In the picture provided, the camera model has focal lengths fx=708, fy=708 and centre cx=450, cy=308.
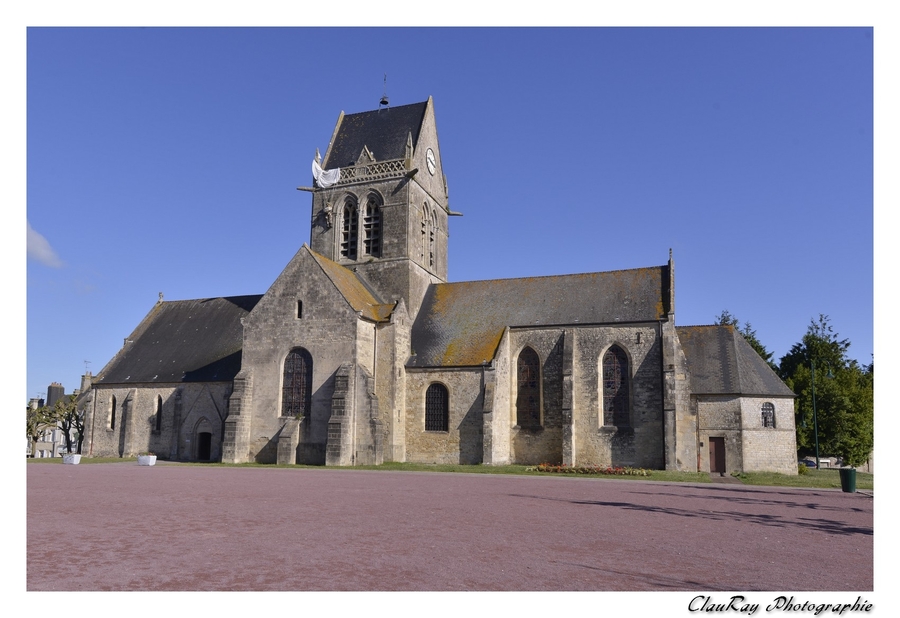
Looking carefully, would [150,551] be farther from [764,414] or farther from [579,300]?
[764,414]

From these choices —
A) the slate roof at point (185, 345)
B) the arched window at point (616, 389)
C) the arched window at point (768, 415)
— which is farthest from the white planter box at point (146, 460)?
the arched window at point (768, 415)

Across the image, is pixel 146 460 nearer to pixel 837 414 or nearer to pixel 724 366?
pixel 724 366

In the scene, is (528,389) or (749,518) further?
(528,389)

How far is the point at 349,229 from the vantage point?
4084 cm

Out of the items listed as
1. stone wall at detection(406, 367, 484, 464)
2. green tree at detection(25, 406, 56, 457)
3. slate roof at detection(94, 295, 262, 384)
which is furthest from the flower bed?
green tree at detection(25, 406, 56, 457)

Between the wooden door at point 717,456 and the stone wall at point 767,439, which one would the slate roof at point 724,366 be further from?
the wooden door at point 717,456

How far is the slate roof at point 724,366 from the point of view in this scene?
109 ft

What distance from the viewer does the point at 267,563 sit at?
864 centimetres

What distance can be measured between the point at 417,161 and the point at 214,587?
1368 inches

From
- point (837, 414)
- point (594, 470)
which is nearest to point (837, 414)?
point (837, 414)

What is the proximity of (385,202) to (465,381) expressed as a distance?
1202 centimetres

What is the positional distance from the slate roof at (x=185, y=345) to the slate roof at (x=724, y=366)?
23.4 m

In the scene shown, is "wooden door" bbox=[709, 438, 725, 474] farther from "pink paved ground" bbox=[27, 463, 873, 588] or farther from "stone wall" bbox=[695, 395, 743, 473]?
"pink paved ground" bbox=[27, 463, 873, 588]

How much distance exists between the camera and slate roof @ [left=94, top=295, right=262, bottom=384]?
38.8 meters
